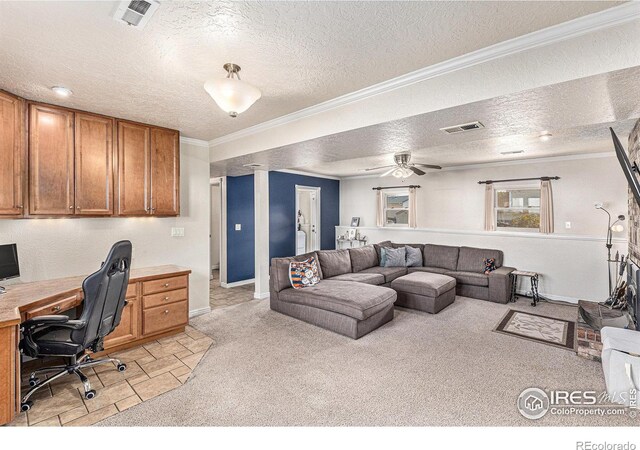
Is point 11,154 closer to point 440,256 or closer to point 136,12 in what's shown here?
point 136,12

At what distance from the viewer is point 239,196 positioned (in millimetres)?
6312

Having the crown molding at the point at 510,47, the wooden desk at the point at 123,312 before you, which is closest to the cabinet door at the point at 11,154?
the wooden desk at the point at 123,312

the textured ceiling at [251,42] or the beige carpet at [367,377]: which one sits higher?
the textured ceiling at [251,42]

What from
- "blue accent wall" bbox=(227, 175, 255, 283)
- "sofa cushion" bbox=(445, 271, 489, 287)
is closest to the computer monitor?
"blue accent wall" bbox=(227, 175, 255, 283)

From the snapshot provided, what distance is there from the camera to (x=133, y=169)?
3490mm

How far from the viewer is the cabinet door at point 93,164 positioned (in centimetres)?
310

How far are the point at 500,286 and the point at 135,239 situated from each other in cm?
549

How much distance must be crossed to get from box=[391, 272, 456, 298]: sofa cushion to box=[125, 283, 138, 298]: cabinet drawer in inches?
140

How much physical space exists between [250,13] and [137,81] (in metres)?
1.38

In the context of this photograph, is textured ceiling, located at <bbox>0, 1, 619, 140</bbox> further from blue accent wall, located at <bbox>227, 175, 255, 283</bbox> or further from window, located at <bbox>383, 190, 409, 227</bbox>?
window, located at <bbox>383, 190, 409, 227</bbox>

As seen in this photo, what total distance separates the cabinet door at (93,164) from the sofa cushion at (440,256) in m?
5.46

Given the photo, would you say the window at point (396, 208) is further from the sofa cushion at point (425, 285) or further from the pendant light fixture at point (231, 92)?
the pendant light fixture at point (231, 92)

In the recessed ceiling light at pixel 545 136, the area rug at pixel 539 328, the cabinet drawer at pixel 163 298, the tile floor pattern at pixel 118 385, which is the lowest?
the area rug at pixel 539 328
